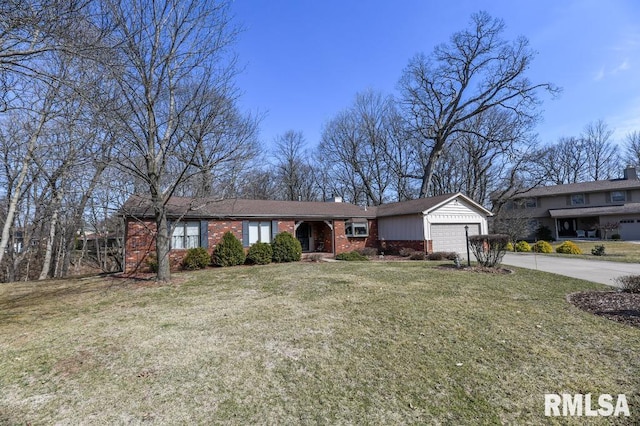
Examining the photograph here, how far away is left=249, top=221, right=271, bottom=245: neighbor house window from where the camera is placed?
55.0ft

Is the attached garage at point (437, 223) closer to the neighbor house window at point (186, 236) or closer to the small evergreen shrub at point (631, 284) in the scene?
the small evergreen shrub at point (631, 284)

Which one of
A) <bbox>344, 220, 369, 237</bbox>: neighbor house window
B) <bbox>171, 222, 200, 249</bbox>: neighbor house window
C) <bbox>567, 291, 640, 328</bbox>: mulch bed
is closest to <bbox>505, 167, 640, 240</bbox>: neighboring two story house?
<bbox>344, 220, 369, 237</bbox>: neighbor house window

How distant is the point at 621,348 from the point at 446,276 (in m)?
5.82

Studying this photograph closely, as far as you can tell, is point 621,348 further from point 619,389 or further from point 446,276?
point 446,276

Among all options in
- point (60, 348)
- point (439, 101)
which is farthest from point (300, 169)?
point (60, 348)

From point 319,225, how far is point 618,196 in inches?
1195

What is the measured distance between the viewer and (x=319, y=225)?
2119 centimetres

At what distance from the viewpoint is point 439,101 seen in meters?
28.5

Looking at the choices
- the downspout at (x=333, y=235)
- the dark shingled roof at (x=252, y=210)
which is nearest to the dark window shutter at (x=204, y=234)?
the dark shingled roof at (x=252, y=210)

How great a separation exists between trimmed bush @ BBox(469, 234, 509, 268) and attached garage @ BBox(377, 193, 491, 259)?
5309 mm

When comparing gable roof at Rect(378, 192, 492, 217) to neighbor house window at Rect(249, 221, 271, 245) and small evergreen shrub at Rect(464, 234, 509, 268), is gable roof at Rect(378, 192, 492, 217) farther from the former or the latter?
neighbor house window at Rect(249, 221, 271, 245)

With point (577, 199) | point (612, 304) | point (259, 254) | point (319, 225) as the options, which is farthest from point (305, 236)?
point (577, 199)

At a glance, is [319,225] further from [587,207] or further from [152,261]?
[587,207]

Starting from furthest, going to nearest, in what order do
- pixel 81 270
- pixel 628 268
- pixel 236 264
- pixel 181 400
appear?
pixel 81 270 < pixel 236 264 < pixel 628 268 < pixel 181 400
